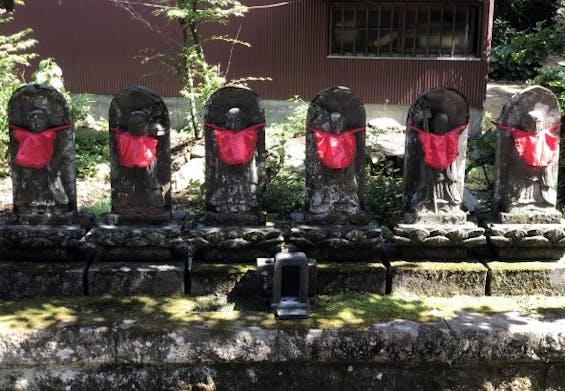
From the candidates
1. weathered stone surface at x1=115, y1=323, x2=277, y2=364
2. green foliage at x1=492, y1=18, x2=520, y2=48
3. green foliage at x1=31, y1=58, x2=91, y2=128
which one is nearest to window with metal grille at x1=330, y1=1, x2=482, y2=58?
green foliage at x1=31, y1=58, x2=91, y2=128

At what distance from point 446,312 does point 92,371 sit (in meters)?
2.48

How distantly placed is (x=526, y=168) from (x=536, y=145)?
0.21 meters

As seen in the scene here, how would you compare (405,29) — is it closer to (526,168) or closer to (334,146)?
(526,168)

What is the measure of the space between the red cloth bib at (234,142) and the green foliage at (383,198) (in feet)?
8.03

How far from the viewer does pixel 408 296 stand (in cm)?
489

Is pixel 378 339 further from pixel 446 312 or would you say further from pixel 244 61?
pixel 244 61

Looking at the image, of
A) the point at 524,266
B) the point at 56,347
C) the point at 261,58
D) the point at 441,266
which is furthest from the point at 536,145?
the point at 261,58

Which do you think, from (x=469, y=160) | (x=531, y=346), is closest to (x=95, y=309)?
(x=531, y=346)

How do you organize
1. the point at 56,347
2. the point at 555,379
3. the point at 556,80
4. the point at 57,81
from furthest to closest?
the point at 57,81 → the point at 556,80 → the point at 555,379 → the point at 56,347

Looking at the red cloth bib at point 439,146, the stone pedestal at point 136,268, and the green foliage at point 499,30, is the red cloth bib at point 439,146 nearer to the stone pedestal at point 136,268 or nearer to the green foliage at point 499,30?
the stone pedestal at point 136,268

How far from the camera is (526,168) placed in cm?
492

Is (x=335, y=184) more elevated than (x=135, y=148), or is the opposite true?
(x=135, y=148)

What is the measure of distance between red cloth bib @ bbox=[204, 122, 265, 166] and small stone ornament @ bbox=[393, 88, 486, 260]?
4.06 feet

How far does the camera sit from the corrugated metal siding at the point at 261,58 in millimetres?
13836
